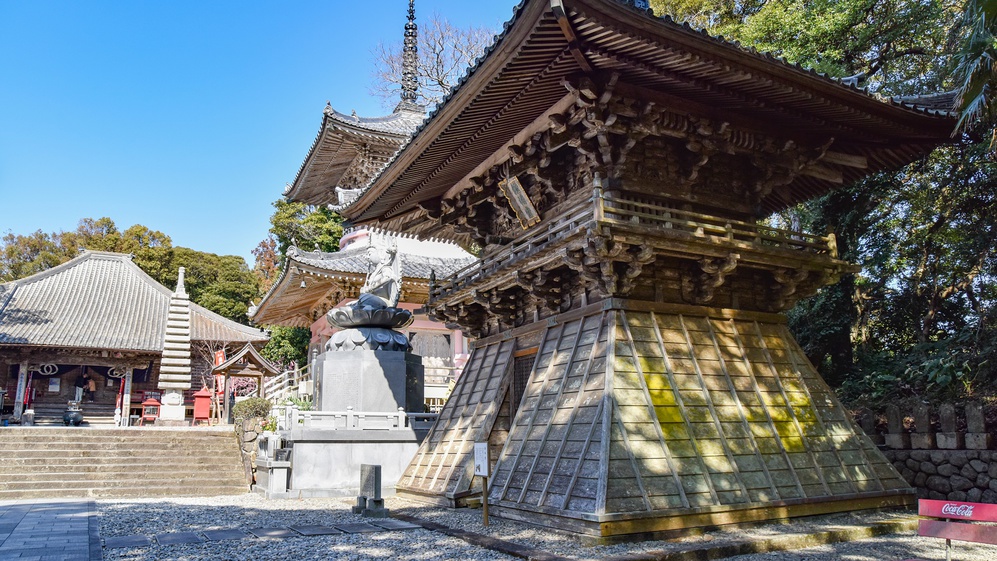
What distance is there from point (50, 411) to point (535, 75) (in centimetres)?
3123

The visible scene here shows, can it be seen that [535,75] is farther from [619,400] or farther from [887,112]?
[887,112]

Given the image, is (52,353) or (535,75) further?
(52,353)

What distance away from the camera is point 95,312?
33.0 metres

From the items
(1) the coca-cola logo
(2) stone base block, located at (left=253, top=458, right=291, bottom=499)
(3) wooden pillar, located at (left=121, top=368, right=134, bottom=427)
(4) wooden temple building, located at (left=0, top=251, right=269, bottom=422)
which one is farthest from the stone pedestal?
(3) wooden pillar, located at (left=121, top=368, right=134, bottom=427)

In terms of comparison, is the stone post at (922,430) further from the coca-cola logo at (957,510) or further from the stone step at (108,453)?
the stone step at (108,453)

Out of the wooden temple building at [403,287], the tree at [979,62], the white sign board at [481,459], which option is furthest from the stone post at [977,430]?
the wooden temple building at [403,287]

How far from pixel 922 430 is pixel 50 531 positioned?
14.4 metres

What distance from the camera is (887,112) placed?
1123 centimetres

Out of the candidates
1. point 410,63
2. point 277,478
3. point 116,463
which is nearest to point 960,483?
point 277,478

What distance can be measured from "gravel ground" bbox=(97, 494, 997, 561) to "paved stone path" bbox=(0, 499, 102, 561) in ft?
0.93

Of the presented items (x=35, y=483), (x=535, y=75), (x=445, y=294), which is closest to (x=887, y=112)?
(x=535, y=75)

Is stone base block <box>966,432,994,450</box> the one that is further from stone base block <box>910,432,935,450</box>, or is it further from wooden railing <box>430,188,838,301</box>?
wooden railing <box>430,188,838,301</box>

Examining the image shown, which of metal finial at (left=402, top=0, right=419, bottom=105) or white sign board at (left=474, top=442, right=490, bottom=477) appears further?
metal finial at (left=402, top=0, right=419, bottom=105)

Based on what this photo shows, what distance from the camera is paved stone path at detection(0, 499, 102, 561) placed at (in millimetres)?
7727
